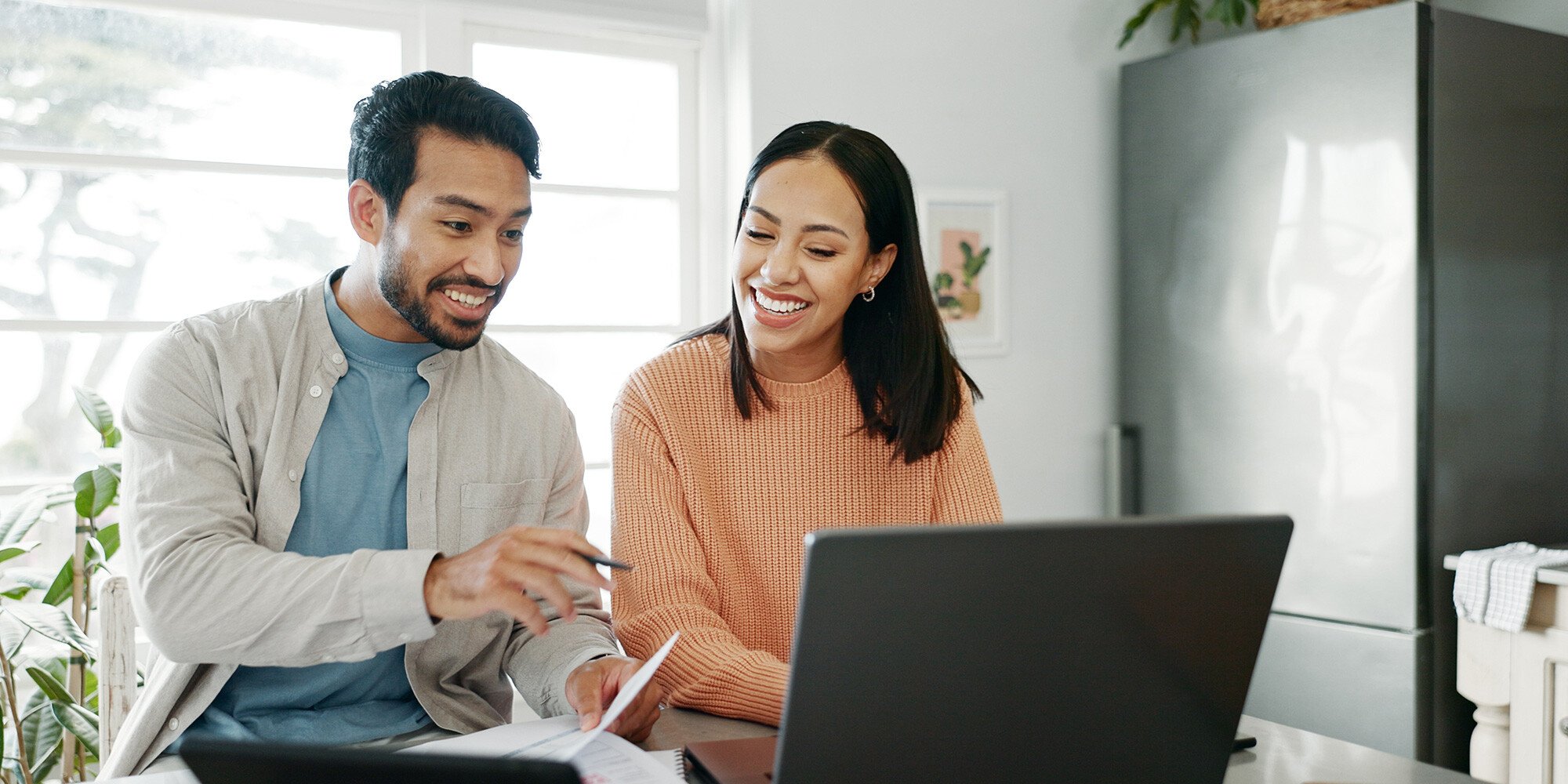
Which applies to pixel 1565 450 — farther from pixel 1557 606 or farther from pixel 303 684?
pixel 303 684

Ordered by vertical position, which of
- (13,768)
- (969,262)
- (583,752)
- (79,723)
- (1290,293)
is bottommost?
(13,768)

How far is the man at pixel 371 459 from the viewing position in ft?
3.92

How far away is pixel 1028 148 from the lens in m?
3.08

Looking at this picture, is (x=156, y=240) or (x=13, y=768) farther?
(x=156, y=240)

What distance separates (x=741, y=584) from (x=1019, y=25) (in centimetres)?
209

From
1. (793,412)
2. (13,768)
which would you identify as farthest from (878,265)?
(13,768)

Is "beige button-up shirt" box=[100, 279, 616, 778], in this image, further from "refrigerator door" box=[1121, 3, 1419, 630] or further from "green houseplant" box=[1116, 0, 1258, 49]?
"green houseplant" box=[1116, 0, 1258, 49]

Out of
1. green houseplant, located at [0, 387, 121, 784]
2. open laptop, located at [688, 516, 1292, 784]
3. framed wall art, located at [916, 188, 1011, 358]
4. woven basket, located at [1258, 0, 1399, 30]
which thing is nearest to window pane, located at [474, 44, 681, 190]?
framed wall art, located at [916, 188, 1011, 358]

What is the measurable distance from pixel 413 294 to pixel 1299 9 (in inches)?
87.1

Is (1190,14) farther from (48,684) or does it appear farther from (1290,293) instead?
(48,684)

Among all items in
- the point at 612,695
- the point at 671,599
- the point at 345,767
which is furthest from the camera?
the point at 671,599

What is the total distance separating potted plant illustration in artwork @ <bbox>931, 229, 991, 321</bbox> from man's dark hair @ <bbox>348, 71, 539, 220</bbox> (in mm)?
1701

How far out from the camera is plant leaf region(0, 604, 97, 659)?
6.22 feet

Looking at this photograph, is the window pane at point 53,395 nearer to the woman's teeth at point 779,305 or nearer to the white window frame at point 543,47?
the white window frame at point 543,47
